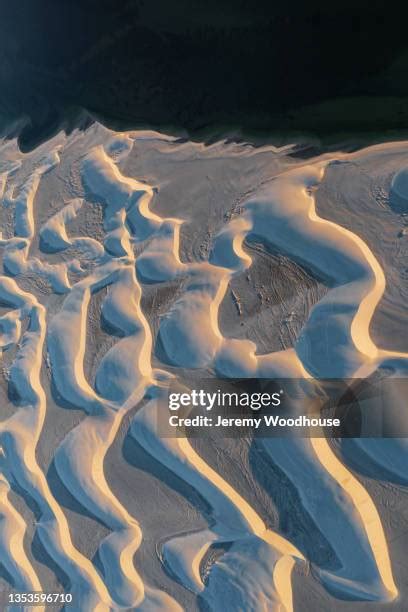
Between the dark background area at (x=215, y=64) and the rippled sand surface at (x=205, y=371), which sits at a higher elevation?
the dark background area at (x=215, y=64)

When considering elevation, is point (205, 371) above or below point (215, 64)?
below

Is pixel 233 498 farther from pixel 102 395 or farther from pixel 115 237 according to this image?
pixel 115 237

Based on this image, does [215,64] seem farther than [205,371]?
Yes

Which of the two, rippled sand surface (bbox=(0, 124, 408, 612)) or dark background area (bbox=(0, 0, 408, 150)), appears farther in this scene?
dark background area (bbox=(0, 0, 408, 150))

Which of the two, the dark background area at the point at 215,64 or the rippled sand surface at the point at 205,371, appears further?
the dark background area at the point at 215,64

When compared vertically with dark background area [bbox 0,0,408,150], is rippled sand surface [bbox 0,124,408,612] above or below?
below
